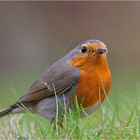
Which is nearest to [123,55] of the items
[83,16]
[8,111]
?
[83,16]

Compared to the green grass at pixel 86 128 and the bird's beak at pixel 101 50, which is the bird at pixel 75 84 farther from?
the green grass at pixel 86 128

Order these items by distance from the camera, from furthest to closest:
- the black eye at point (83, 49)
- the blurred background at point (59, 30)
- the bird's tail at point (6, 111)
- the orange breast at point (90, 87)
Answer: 1. the blurred background at point (59, 30)
2. the bird's tail at point (6, 111)
3. the black eye at point (83, 49)
4. the orange breast at point (90, 87)

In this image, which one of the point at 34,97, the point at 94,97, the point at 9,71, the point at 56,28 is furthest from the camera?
the point at 56,28

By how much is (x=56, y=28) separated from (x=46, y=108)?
407 inches

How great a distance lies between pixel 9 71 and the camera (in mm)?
16125

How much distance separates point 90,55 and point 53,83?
49cm

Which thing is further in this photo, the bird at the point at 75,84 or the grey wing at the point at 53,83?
the grey wing at the point at 53,83

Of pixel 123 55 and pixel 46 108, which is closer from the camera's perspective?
pixel 46 108

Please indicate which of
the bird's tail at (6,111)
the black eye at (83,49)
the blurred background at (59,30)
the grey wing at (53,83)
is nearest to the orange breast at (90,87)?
the grey wing at (53,83)

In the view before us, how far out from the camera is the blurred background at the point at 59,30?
16.7 m

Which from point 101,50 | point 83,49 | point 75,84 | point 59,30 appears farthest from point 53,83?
point 59,30

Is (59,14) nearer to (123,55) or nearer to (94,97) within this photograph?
(123,55)

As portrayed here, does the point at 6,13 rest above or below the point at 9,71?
above

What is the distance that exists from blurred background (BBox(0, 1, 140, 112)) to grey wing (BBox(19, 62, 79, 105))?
8.72 m
